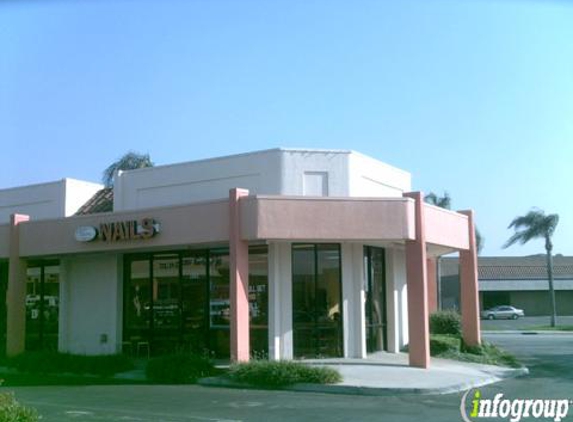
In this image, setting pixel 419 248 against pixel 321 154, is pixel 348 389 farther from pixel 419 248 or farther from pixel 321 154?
pixel 321 154

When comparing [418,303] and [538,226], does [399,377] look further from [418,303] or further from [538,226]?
[538,226]

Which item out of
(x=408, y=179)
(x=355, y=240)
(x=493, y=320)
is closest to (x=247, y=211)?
(x=355, y=240)

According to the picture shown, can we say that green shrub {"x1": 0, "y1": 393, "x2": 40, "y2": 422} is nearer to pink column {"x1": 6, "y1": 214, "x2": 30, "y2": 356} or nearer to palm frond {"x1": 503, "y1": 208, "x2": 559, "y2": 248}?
pink column {"x1": 6, "y1": 214, "x2": 30, "y2": 356}

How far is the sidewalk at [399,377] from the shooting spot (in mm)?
15312

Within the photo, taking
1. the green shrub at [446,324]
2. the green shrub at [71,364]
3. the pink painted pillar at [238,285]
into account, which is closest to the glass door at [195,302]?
the green shrub at [71,364]

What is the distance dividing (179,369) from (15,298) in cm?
760

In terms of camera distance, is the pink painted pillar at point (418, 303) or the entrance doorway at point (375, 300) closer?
the pink painted pillar at point (418, 303)

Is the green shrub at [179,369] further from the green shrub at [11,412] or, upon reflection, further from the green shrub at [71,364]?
the green shrub at [11,412]

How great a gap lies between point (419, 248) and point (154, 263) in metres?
8.31

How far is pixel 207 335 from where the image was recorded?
21.3 metres

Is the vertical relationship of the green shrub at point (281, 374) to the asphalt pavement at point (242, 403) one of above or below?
above

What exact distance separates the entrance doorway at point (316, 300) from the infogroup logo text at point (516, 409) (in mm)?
6413

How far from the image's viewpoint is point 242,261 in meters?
18.5

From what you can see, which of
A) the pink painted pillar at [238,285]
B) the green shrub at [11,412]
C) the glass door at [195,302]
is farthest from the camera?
the glass door at [195,302]
